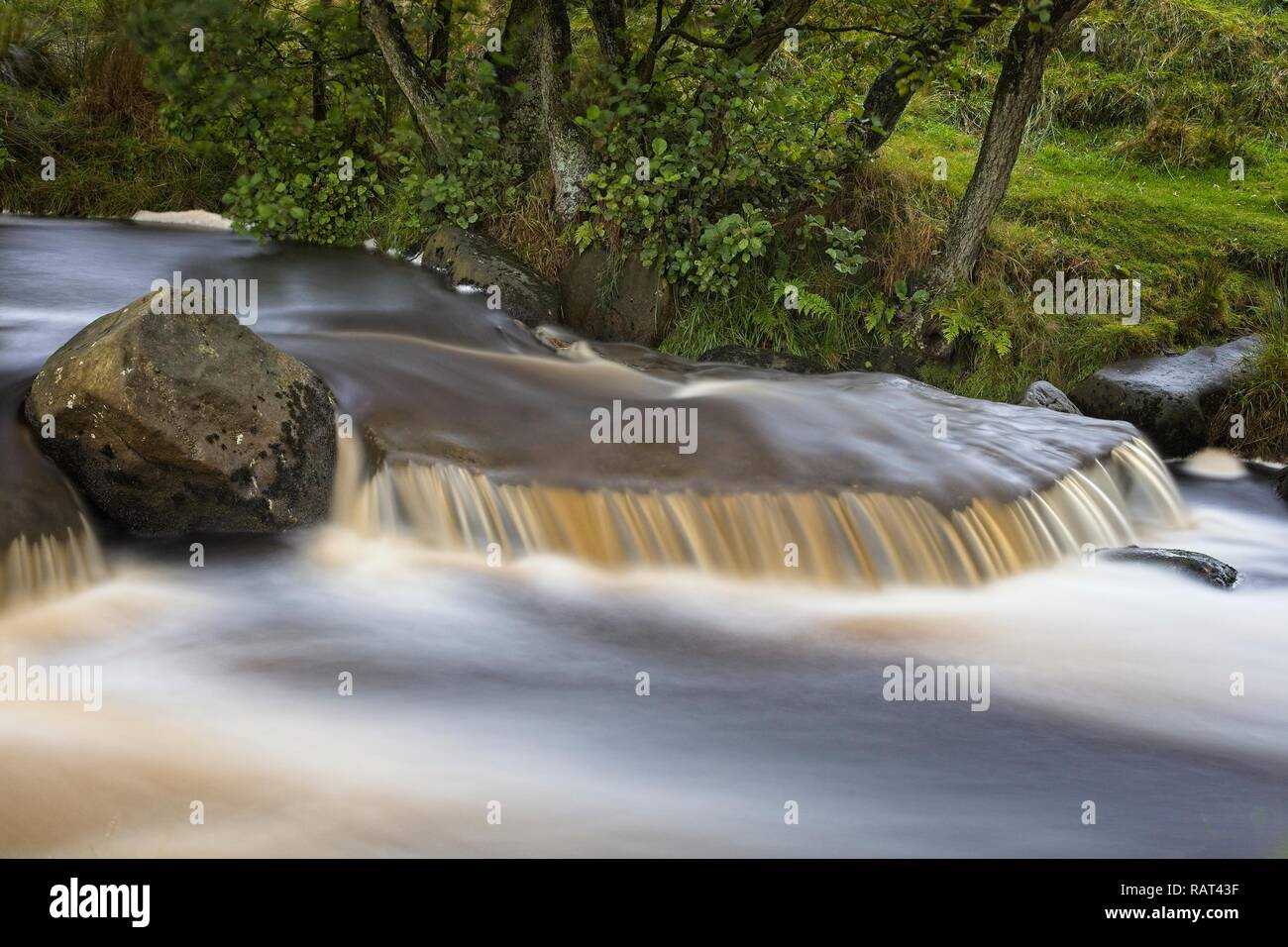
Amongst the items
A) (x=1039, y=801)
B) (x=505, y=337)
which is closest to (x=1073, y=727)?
(x=1039, y=801)

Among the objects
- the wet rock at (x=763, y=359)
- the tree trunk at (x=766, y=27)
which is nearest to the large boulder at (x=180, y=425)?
the wet rock at (x=763, y=359)

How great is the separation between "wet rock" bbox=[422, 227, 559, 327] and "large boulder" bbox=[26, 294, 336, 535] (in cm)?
348

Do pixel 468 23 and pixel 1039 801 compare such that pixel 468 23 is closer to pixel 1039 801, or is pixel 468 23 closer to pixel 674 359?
pixel 674 359

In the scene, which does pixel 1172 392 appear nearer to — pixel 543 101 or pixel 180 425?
pixel 543 101

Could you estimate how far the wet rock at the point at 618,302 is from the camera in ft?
31.4

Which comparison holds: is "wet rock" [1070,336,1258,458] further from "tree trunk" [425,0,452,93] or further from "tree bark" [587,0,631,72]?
"tree trunk" [425,0,452,93]

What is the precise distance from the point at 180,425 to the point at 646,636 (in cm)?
235

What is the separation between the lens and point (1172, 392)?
8984 mm

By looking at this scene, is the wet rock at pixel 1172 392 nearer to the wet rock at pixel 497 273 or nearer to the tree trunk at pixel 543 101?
the wet rock at pixel 497 273

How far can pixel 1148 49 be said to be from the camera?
13336 mm

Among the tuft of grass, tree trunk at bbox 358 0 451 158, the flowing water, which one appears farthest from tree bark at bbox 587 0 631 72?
the tuft of grass

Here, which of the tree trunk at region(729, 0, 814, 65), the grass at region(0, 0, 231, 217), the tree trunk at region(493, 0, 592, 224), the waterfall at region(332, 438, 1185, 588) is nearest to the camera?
the waterfall at region(332, 438, 1185, 588)

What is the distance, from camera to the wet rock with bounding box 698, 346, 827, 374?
363 inches

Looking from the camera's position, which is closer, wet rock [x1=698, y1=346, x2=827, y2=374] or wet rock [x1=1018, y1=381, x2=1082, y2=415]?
wet rock [x1=1018, y1=381, x2=1082, y2=415]
